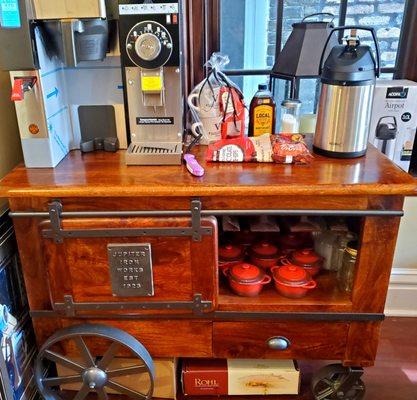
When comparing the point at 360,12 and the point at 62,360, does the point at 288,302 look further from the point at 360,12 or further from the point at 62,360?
the point at 360,12

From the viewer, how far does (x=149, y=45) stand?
1.18 meters

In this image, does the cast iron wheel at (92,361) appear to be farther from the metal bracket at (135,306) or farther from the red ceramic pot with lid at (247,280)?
the red ceramic pot with lid at (247,280)

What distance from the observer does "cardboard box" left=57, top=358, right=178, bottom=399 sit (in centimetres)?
132

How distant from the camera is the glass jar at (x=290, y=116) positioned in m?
1.40

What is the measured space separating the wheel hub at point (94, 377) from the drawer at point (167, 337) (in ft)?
0.23

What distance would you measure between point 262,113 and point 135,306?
71 centimetres

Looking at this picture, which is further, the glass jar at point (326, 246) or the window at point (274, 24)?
the window at point (274, 24)

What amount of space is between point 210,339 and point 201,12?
1096 millimetres

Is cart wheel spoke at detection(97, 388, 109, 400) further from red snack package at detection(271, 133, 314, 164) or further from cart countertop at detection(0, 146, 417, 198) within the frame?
red snack package at detection(271, 133, 314, 164)

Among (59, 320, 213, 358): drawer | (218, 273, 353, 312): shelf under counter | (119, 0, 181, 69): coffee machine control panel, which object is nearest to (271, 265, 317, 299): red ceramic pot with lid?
(218, 273, 353, 312): shelf under counter

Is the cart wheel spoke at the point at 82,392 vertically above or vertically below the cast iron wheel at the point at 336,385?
above

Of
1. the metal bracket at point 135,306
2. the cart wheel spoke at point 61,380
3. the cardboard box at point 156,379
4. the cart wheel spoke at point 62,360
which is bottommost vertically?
the cardboard box at point 156,379

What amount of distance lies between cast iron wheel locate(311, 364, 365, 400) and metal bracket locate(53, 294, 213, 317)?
1.51 ft

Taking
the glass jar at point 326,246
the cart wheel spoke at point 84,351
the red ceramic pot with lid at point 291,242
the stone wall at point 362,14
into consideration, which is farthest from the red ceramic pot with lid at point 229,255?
the stone wall at point 362,14
